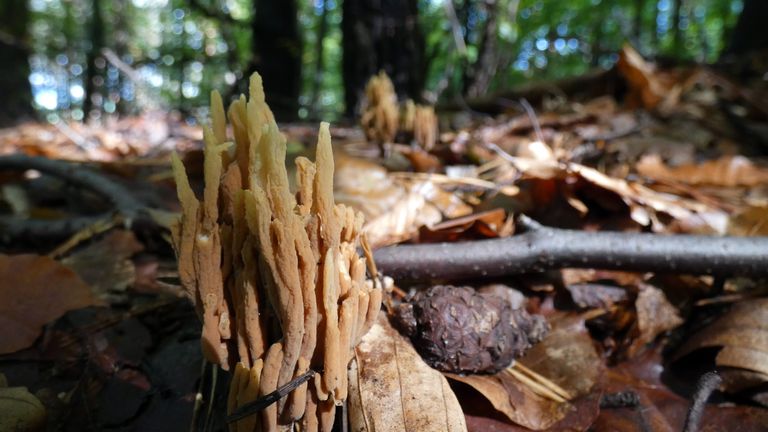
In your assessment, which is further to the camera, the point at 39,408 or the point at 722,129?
the point at 722,129

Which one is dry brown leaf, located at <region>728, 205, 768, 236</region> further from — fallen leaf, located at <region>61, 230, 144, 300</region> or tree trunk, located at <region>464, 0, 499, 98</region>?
tree trunk, located at <region>464, 0, 499, 98</region>

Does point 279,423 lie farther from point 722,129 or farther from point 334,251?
point 722,129

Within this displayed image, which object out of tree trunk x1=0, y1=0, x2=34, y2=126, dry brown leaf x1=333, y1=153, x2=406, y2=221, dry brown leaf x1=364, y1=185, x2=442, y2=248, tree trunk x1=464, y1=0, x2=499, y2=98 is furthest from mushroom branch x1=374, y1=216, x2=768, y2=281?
tree trunk x1=0, y1=0, x2=34, y2=126

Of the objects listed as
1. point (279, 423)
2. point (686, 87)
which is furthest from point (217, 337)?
point (686, 87)

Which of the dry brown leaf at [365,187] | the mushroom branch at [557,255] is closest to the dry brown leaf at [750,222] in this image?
the mushroom branch at [557,255]

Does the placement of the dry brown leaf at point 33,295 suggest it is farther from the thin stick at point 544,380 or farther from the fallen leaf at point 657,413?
the fallen leaf at point 657,413

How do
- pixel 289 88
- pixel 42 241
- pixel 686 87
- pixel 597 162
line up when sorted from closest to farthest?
pixel 42 241, pixel 597 162, pixel 686 87, pixel 289 88
